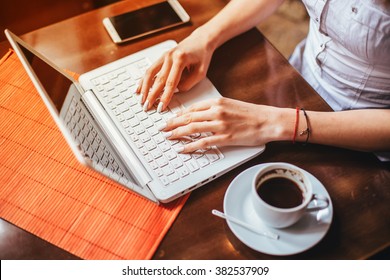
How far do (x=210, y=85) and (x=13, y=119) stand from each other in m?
0.45

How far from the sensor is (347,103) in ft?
3.41

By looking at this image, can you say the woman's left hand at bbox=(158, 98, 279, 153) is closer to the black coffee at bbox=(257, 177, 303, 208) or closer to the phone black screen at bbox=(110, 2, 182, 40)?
the black coffee at bbox=(257, 177, 303, 208)

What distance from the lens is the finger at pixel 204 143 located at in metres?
0.80

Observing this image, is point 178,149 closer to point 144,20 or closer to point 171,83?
point 171,83

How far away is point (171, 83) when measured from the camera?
0.90 metres

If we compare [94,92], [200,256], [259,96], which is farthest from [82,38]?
[200,256]

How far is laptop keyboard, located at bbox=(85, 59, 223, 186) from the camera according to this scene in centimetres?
79

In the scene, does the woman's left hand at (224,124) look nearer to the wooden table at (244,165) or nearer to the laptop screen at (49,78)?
the wooden table at (244,165)

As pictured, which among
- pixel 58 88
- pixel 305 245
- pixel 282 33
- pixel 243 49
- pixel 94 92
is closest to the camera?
pixel 305 245

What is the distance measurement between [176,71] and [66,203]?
0.37m

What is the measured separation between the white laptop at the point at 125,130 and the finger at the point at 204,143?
1cm

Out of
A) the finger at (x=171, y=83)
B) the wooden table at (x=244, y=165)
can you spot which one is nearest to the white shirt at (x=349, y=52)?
the wooden table at (x=244, y=165)

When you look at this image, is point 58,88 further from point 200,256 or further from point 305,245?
point 305,245

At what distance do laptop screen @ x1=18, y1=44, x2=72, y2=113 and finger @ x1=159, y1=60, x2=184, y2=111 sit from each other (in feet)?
0.67
